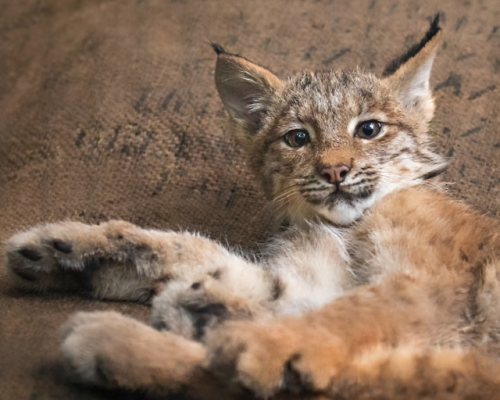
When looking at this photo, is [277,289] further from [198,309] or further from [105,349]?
[105,349]

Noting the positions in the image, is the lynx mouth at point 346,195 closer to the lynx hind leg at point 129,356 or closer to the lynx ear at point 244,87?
the lynx ear at point 244,87

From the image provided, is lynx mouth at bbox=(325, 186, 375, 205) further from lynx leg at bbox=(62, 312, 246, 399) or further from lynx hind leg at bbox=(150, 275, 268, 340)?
lynx leg at bbox=(62, 312, 246, 399)

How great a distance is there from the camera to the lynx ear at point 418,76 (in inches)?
87.7

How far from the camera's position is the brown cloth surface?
2.68m

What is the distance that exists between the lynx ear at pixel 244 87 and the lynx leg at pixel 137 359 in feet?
4.38

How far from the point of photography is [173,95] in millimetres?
3076

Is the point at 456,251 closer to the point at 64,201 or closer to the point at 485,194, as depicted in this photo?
the point at 485,194

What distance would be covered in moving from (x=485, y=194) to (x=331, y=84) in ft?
3.29

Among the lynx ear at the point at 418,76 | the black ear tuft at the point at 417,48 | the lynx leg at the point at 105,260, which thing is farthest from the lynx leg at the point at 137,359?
the black ear tuft at the point at 417,48

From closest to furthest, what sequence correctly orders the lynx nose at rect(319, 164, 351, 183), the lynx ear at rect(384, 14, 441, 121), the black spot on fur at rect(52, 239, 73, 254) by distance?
the black spot on fur at rect(52, 239, 73, 254) → the lynx nose at rect(319, 164, 351, 183) → the lynx ear at rect(384, 14, 441, 121)

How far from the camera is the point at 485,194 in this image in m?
2.54

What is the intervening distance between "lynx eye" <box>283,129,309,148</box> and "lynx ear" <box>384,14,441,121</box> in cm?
48

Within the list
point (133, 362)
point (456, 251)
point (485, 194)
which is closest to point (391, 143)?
point (456, 251)

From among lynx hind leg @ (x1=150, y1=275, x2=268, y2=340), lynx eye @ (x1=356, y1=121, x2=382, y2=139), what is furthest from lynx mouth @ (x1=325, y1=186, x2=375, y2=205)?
lynx hind leg @ (x1=150, y1=275, x2=268, y2=340)
